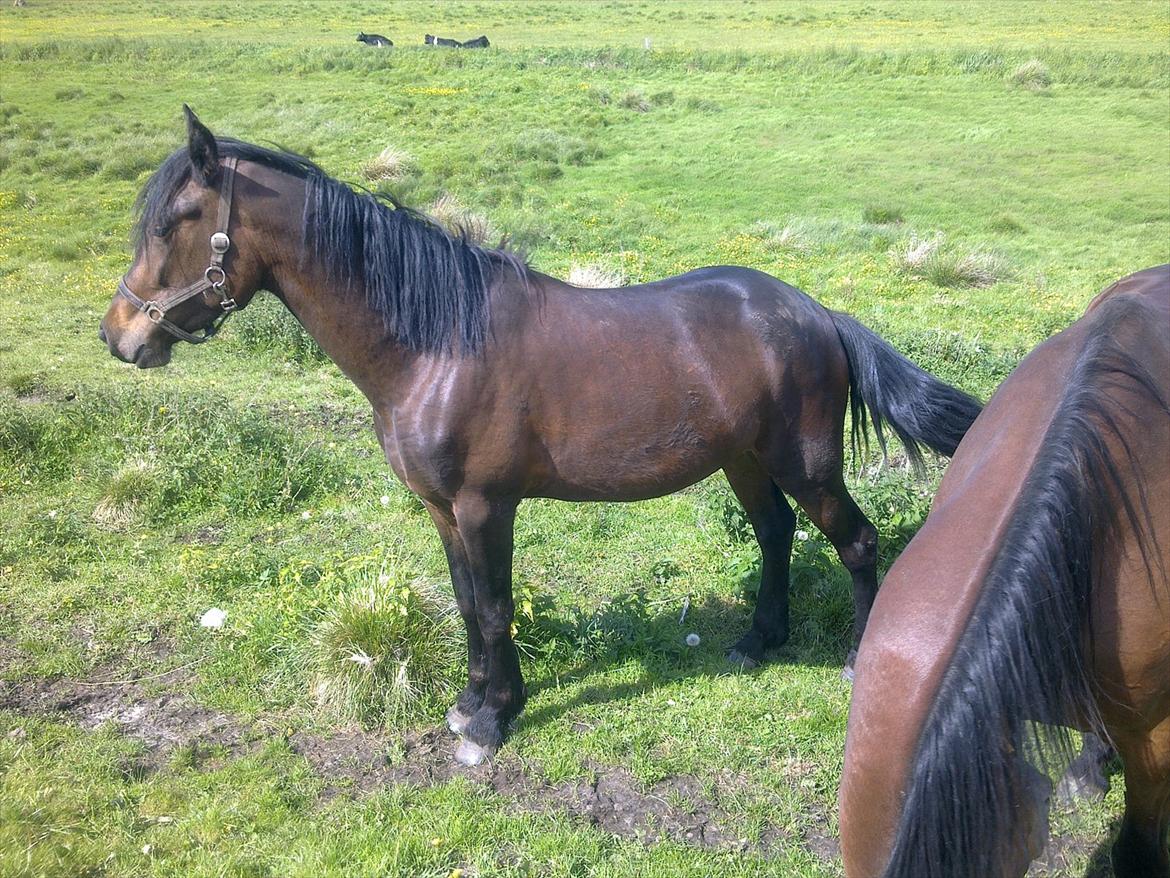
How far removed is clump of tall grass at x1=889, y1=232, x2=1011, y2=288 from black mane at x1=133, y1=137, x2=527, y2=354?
9.63 metres

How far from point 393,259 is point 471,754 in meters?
2.20

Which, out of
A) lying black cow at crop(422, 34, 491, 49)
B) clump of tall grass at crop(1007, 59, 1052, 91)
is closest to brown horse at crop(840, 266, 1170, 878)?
clump of tall grass at crop(1007, 59, 1052, 91)

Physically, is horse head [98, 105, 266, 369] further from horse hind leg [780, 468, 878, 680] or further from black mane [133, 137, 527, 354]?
horse hind leg [780, 468, 878, 680]

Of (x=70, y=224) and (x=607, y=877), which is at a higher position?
(x=607, y=877)

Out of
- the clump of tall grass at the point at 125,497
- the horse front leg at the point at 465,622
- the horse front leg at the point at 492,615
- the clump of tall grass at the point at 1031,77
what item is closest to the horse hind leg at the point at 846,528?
the horse front leg at the point at 492,615

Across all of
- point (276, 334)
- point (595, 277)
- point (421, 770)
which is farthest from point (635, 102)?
point (421, 770)

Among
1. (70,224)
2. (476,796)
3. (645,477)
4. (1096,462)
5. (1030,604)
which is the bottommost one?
(70,224)

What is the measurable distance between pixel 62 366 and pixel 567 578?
20.4 ft

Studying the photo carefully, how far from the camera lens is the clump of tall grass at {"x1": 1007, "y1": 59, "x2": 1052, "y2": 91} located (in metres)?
25.6

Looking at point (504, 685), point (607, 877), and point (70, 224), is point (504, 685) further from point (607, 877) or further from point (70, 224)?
point (70, 224)

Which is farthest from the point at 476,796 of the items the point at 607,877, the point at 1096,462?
the point at 1096,462

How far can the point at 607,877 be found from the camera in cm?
327

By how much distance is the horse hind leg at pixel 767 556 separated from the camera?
457 centimetres

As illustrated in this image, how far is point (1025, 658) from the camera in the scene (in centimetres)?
174
